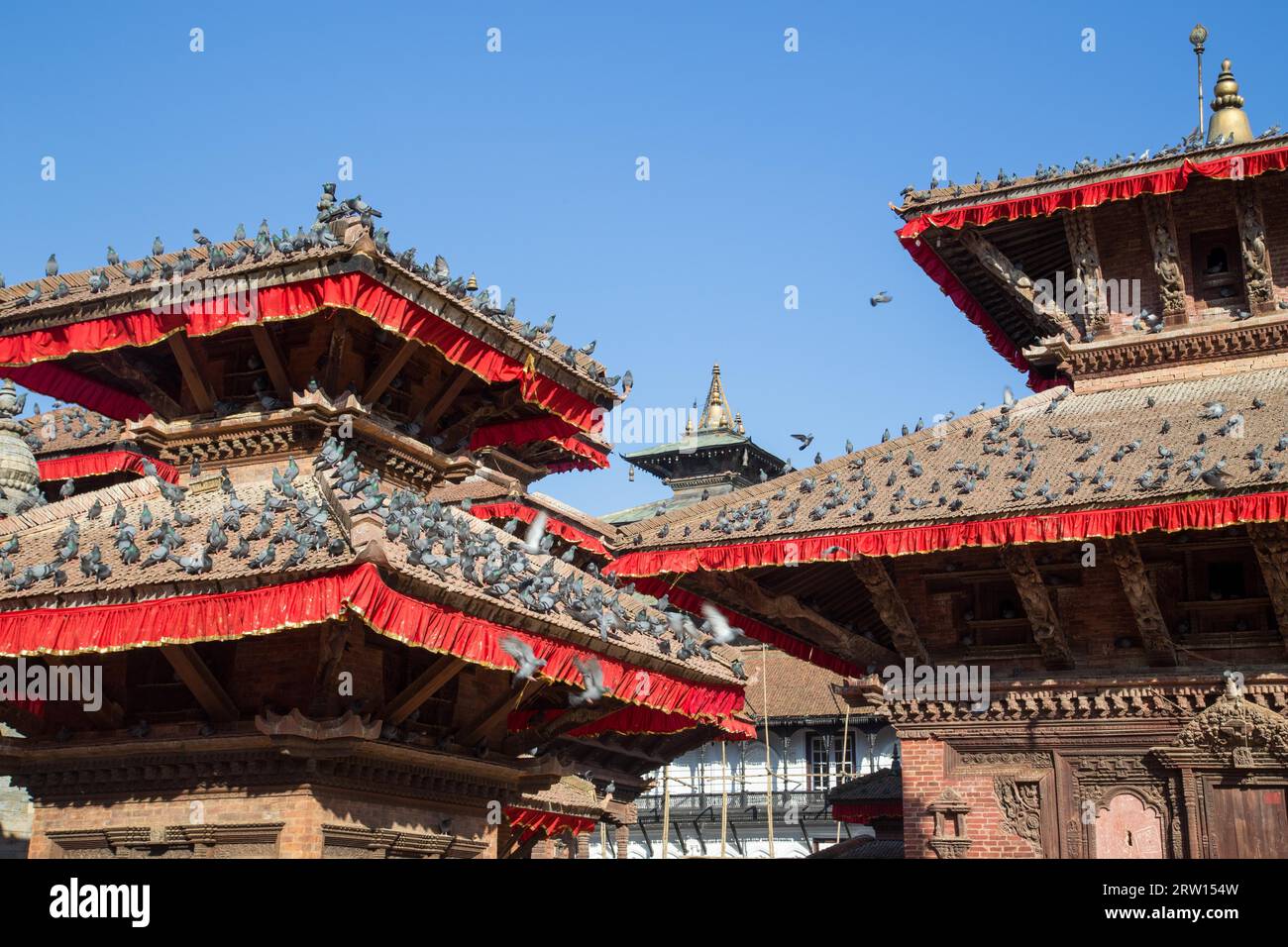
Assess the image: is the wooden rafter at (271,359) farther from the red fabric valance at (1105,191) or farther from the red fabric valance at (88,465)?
the red fabric valance at (88,465)

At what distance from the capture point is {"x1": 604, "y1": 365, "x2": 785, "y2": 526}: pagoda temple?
221 ft

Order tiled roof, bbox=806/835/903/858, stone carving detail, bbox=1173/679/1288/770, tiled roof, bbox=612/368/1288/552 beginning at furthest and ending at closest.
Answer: tiled roof, bbox=806/835/903/858, stone carving detail, bbox=1173/679/1288/770, tiled roof, bbox=612/368/1288/552

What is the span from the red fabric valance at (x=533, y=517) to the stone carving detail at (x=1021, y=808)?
48.3 ft

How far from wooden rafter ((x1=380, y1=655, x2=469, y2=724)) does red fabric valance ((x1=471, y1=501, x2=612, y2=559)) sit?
1769cm

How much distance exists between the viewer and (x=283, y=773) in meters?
12.1

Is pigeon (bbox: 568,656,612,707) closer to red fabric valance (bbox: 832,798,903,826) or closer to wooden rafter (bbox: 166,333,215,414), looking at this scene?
wooden rafter (bbox: 166,333,215,414)


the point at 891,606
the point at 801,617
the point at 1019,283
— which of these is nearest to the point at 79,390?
the point at 801,617

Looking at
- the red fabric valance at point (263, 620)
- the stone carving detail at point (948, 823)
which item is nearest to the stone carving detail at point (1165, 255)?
the stone carving detail at point (948, 823)

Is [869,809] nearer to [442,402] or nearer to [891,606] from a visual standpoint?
[891,606]

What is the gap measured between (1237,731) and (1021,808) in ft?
8.88

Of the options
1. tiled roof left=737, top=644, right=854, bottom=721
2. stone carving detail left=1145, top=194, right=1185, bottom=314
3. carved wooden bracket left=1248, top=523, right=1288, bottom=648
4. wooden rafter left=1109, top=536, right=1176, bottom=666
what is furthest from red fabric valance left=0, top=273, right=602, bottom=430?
tiled roof left=737, top=644, right=854, bottom=721

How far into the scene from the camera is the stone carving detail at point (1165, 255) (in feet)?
63.2

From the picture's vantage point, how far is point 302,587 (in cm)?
1080
